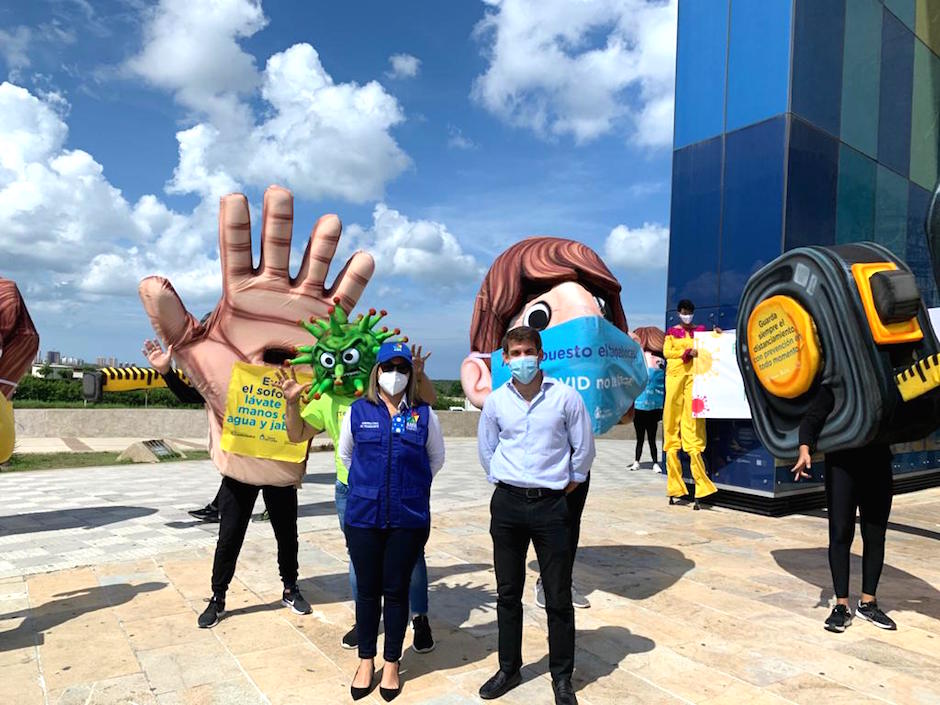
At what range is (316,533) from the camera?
20.9 ft

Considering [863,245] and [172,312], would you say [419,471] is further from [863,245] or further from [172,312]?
[863,245]

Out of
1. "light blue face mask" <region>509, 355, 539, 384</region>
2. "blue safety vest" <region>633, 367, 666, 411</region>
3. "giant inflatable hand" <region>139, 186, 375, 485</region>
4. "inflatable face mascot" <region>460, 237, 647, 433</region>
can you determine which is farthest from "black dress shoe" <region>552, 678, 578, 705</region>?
"blue safety vest" <region>633, 367, 666, 411</region>

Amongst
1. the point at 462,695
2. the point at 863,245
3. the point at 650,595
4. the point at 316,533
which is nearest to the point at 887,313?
the point at 863,245

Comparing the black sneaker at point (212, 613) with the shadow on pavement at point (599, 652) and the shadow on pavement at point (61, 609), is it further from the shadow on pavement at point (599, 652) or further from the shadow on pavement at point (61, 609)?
the shadow on pavement at point (599, 652)

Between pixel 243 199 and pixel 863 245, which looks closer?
pixel 863 245

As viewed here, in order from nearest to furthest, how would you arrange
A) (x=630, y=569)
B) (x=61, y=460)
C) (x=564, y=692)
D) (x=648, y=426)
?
1. (x=564, y=692)
2. (x=630, y=569)
3. (x=648, y=426)
4. (x=61, y=460)

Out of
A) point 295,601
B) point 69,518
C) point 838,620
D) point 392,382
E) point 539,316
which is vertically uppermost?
point 539,316

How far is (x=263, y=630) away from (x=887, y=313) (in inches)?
146

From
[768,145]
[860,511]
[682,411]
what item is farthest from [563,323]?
[768,145]

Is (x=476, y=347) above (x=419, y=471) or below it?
above

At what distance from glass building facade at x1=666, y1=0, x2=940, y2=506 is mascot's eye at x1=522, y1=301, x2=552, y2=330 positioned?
13.5ft

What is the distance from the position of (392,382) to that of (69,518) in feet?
18.6

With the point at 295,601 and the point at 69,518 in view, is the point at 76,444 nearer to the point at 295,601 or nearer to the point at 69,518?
the point at 69,518

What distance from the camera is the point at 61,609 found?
13.7ft
